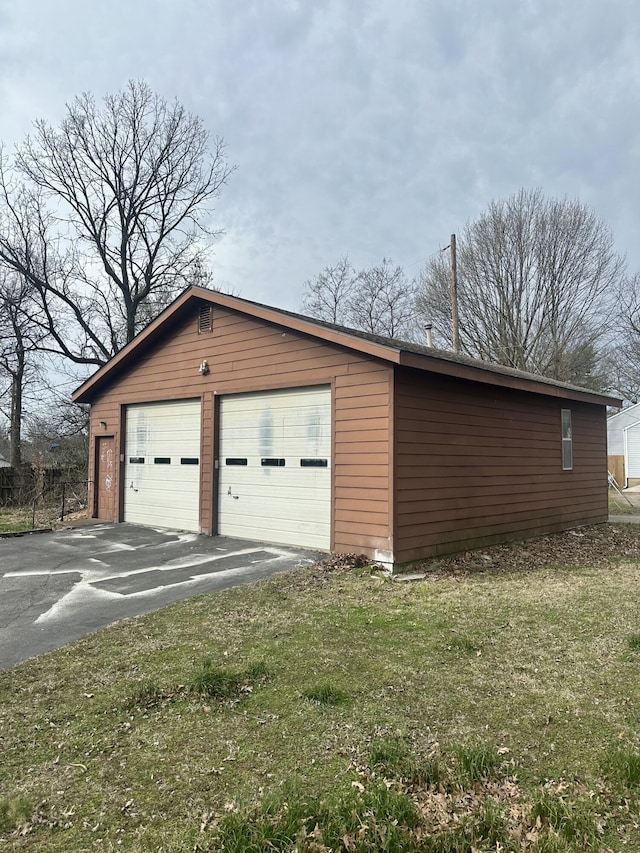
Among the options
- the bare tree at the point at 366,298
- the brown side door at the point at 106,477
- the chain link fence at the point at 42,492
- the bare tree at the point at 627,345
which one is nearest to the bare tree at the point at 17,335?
the chain link fence at the point at 42,492

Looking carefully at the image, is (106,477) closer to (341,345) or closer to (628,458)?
(341,345)

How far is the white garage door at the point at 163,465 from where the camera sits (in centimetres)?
1098

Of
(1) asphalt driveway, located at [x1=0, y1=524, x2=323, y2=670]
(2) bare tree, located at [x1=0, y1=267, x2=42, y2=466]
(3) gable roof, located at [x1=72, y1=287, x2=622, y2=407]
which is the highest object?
(2) bare tree, located at [x1=0, y1=267, x2=42, y2=466]

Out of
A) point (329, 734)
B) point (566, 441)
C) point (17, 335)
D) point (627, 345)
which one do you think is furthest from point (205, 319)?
point (627, 345)

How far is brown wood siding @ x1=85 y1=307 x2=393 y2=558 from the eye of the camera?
25.2 ft

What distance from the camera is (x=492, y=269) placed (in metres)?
24.9

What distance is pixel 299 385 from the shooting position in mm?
8898

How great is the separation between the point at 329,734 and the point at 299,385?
631 centimetres

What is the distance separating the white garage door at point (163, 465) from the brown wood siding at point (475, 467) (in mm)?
4797

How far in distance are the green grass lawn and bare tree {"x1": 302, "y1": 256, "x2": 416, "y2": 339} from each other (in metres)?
24.5

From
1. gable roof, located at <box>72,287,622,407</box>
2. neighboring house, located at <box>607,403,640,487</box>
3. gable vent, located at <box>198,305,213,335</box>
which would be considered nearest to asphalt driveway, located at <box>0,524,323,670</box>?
gable roof, located at <box>72,287,622,407</box>

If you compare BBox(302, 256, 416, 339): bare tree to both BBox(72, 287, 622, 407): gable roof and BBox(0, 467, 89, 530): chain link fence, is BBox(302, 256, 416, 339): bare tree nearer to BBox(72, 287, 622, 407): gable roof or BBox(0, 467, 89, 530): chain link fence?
BBox(0, 467, 89, 530): chain link fence

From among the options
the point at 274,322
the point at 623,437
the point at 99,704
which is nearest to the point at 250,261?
the point at 274,322

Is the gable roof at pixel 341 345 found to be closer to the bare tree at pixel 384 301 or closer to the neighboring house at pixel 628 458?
the bare tree at pixel 384 301
